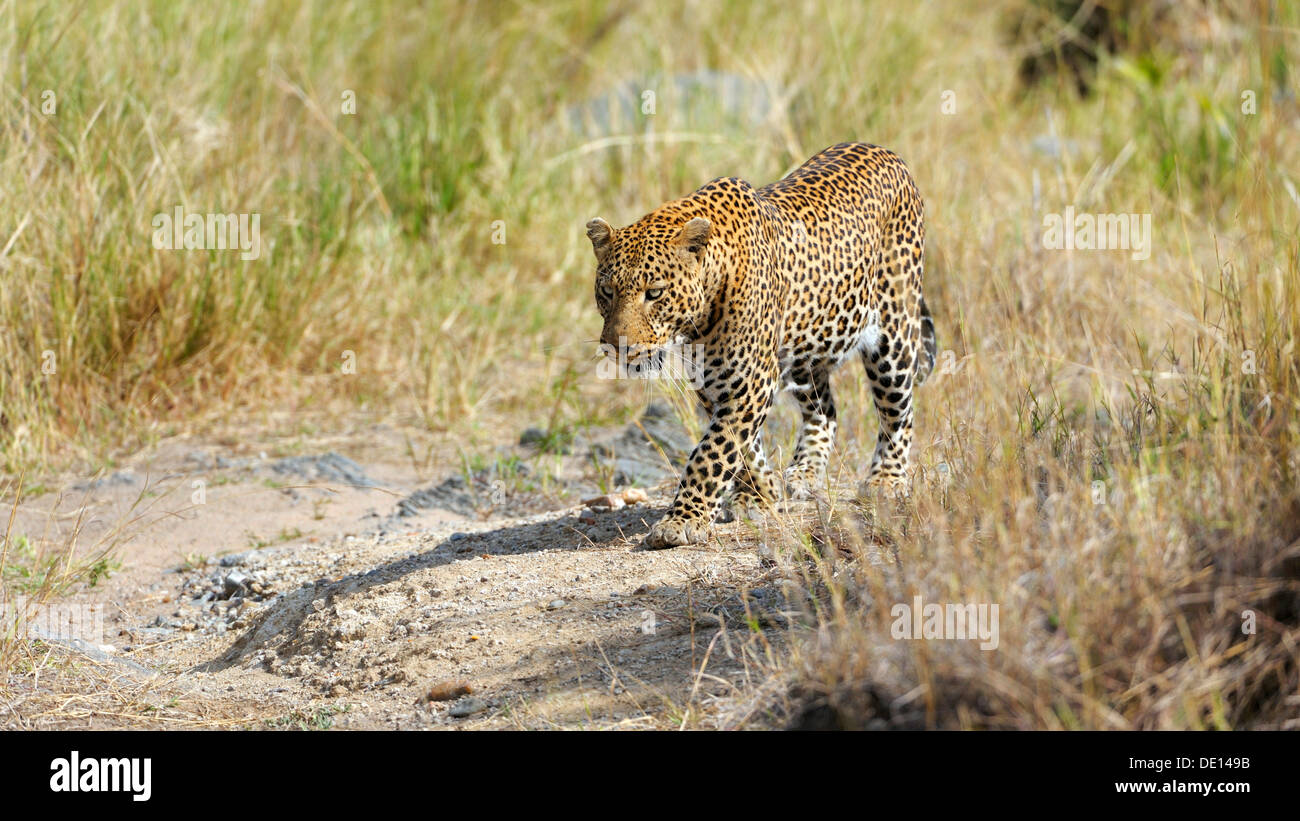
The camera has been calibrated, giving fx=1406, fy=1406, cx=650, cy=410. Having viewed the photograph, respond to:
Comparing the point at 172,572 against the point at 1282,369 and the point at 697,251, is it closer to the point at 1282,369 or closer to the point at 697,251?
the point at 697,251

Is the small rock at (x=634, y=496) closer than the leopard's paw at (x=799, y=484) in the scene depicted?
No

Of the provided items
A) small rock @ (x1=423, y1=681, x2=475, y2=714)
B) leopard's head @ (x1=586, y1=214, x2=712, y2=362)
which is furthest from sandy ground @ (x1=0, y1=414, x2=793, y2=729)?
leopard's head @ (x1=586, y1=214, x2=712, y2=362)

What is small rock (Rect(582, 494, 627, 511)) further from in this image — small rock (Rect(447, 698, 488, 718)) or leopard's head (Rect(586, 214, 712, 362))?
small rock (Rect(447, 698, 488, 718))

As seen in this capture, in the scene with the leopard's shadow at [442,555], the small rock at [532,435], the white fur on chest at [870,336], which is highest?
the white fur on chest at [870,336]

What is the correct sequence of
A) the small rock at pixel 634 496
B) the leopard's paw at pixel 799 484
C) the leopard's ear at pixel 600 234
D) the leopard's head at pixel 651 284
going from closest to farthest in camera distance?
the leopard's head at pixel 651 284 < the leopard's ear at pixel 600 234 < the leopard's paw at pixel 799 484 < the small rock at pixel 634 496

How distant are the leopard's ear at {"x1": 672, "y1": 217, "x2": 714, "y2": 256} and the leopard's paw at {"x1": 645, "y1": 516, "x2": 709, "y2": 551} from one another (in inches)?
37.8

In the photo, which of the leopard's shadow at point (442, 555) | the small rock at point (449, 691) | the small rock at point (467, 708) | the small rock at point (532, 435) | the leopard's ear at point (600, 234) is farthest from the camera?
the small rock at point (532, 435)

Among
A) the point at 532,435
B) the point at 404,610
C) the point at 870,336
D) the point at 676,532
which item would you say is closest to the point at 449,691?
the point at 404,610

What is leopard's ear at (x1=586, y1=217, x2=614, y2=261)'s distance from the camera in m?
5.04

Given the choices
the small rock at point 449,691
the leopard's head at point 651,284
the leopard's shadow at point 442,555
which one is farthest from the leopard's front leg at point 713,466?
the small rock at point 449,691

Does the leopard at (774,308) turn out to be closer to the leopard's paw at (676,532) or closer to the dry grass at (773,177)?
the leopard's paw at (676,532)

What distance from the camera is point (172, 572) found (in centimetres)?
618

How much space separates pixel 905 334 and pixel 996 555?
2.46 metres

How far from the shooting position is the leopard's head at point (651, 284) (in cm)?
482
